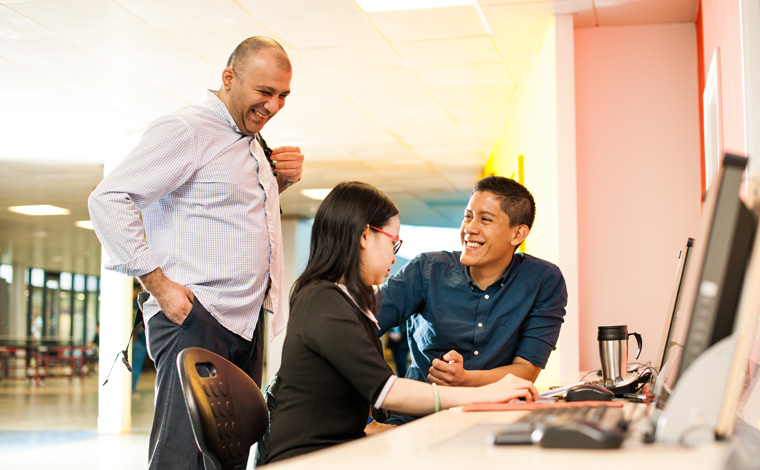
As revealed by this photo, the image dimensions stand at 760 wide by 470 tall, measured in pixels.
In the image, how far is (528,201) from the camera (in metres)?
2.47

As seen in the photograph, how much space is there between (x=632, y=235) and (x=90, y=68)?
142 inches

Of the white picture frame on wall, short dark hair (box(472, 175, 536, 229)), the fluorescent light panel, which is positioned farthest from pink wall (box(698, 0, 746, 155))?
the fluorescent light panel

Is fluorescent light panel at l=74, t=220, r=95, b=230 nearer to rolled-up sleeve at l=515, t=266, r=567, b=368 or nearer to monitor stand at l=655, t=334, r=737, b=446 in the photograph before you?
rolled-up sleeve at l=515, t=266, r=567, b=368

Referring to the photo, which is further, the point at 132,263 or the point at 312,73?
the point at 312,73

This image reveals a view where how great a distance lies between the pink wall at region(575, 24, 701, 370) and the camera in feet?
13.3

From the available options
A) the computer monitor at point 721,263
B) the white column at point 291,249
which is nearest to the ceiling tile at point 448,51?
the computer monitor at point 721,263

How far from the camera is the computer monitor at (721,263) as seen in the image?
0.82 meters

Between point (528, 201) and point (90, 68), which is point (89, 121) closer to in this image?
point (90, 68)

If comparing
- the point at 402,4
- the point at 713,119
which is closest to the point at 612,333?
the point at 713,119

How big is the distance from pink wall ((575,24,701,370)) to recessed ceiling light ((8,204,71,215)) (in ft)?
27.6

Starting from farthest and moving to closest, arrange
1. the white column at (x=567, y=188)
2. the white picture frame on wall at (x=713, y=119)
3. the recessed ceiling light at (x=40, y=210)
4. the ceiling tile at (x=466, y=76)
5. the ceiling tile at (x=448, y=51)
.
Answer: the recessed ceiling light at (x=40, y=210)
the ceiling tile at (x=466, y=76)
the ceiling tile at (x=448, y=51)
the white column at (x=567, y=188)
the white picture frame on wall at (x=713, y=119)

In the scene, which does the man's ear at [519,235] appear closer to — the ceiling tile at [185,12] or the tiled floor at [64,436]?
the ceiling tile at [185,12]

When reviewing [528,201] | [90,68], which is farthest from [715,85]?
[90,68]

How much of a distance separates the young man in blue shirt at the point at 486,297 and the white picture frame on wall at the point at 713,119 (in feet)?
4.29
